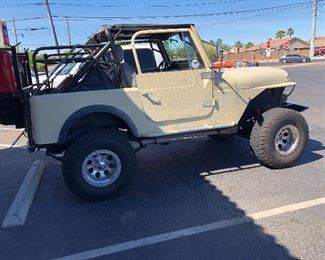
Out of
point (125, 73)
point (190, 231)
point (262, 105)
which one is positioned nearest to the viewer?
point (190, 231)

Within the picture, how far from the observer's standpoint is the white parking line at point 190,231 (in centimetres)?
372

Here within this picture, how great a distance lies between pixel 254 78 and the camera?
5.77m

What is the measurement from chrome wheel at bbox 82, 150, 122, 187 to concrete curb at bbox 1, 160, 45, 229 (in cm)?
82

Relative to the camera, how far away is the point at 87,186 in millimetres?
4910

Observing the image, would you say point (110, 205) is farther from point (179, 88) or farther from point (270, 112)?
point (270, 112)

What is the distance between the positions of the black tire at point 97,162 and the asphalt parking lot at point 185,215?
17cm

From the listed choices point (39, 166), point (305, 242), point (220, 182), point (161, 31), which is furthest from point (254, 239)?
point (39, 166)

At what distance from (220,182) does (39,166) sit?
9.70 ft

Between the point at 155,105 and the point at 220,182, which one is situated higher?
the point at 155,105

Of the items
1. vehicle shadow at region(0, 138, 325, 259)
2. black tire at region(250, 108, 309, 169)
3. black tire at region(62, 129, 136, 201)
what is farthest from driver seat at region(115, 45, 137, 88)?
black tire at region(250, 108, 309, 169)

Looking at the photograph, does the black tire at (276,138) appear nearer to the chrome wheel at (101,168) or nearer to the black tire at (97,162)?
the black tire at (97,162)

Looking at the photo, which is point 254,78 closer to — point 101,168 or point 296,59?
point 101,168

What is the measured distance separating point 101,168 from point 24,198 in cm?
105

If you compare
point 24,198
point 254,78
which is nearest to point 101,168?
point 24,198
